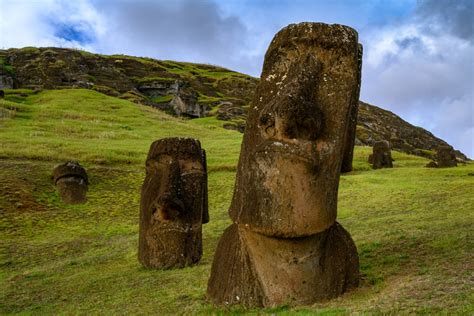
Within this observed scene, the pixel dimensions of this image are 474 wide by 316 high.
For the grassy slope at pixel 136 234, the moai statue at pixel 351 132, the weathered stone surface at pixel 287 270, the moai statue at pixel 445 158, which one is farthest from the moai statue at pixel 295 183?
the moai statue at pixel 445 158

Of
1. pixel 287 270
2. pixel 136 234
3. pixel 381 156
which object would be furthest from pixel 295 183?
pixel 381 156

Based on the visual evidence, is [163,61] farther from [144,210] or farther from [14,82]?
[144,210]

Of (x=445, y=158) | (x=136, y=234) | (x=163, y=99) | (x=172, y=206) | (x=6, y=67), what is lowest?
(x=136, y=234)

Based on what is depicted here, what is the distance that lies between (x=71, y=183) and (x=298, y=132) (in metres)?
15.9

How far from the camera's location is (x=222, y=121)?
62531 mm

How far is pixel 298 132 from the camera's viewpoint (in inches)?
271

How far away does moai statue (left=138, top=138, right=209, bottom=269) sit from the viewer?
11109 millimetres

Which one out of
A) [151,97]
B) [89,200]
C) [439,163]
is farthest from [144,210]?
[151,97]

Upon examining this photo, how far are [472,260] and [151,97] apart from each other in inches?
2979

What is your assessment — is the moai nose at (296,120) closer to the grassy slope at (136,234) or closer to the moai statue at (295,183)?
the moai statue at (295,183)

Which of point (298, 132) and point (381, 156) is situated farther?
point (381, 156)

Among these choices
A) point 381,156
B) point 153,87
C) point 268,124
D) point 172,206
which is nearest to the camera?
point 268,124

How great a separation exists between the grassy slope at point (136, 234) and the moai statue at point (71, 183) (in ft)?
1.23

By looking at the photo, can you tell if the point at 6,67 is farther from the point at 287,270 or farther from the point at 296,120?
the point at 287,270
